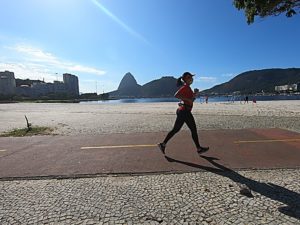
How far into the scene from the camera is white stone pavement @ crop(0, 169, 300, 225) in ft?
10.3

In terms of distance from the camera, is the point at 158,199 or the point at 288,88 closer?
the point at 158,199

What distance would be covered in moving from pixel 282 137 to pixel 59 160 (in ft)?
20.5

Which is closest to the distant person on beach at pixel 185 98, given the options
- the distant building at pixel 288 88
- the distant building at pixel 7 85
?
the distant building at pixel 7 85

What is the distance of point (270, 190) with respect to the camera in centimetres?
393

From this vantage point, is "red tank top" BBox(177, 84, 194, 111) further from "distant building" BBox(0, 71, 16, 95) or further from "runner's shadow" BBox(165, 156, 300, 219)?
"distant building" BBox(0, 71, 16, 95)

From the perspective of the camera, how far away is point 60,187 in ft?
14.1

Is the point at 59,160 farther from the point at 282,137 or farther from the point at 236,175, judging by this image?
the point at 282,137

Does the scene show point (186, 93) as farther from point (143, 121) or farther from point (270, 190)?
point (143, 121)

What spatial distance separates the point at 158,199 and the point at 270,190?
1.62 meters

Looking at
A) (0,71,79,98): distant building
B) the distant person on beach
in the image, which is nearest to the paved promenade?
the distant person on beach

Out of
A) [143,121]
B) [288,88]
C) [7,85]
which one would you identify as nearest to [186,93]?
[143,121]

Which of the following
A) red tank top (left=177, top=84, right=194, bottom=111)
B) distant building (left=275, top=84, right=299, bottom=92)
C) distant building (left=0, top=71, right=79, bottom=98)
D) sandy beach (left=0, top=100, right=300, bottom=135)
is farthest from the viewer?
distant building (left=275, top=84, right=299, bottom=92)

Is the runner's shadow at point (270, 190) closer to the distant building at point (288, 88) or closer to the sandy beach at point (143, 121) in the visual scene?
the sandy beach at point (143, 121)

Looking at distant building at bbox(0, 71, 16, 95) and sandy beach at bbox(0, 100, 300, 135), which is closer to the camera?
sandy beach at bbox(0, 100, 300, 135)
